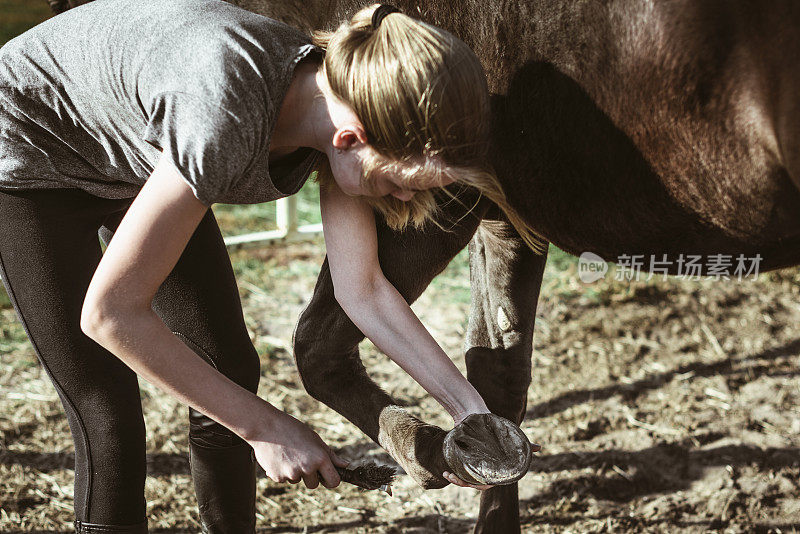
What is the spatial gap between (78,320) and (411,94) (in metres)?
0.74

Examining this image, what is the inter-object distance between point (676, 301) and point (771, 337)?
15.7 inches

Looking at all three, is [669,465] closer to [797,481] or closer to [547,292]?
[797,481]

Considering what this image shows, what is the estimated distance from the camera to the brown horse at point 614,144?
1.28m

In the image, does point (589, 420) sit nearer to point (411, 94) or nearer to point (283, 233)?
point (411, 94)

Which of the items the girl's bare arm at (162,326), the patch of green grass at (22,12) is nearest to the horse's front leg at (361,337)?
the girl's bare arm at (162,326)

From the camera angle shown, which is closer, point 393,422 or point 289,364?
point 393,422

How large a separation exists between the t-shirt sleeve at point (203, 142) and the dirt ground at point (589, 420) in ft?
4.63

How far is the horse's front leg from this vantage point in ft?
5.49

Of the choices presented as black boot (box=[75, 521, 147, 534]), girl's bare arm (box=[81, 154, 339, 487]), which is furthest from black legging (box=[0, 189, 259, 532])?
girl's bare arm (box=[81, 154, 339, 487])

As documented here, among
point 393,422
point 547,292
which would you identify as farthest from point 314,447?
point 547,292

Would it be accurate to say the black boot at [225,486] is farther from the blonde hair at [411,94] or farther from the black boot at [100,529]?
the blonde hair at [411,94]

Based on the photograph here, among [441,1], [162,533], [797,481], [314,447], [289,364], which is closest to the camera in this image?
[314,447]

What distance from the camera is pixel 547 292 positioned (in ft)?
11.8
